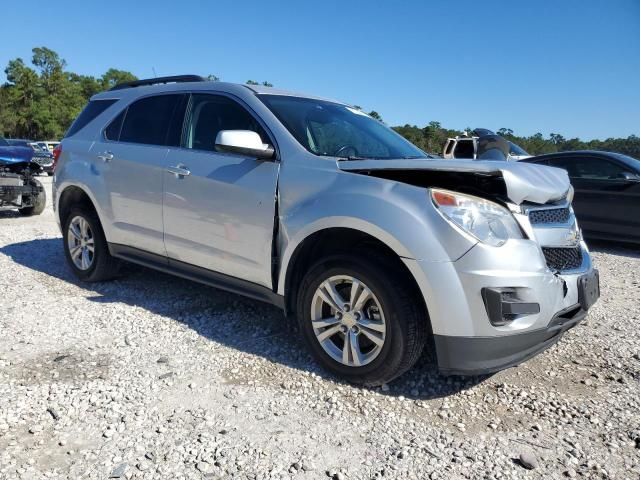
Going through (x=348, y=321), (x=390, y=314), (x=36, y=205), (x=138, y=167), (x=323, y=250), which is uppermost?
(x=138, y=167)

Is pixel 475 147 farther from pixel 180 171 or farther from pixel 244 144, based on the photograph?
pixel 180 171

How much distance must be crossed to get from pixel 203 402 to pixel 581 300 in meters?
2.25

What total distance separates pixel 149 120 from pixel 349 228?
8.03 feet

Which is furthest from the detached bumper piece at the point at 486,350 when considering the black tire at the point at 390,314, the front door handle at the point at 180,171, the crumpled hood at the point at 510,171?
the front door handle at the point at 180,171

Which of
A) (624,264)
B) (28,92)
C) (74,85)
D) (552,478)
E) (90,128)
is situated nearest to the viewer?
(552,478)

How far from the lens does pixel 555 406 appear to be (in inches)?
115

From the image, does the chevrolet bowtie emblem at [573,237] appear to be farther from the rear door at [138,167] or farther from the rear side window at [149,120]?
the rear side window at [149,120]

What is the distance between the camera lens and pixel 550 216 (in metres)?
3.05

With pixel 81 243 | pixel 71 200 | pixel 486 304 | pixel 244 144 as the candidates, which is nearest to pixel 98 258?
pixel 81 243

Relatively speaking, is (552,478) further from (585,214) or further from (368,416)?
(585,214)

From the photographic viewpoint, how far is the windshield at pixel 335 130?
359 centimetres

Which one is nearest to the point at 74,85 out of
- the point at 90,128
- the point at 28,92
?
the point at 28,92

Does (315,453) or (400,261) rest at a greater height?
(400,261)

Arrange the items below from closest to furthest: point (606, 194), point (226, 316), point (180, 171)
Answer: point (180, 171) < point (226, 316) < point (606, 194)
